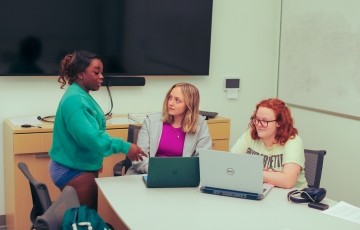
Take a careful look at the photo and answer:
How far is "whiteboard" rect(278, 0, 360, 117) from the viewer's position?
361 cm

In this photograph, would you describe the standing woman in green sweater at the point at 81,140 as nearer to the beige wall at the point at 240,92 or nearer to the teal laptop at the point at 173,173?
the teal laptop at the point at 173,173

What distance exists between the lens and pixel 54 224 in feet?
5.89

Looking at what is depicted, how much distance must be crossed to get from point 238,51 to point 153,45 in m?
0.89

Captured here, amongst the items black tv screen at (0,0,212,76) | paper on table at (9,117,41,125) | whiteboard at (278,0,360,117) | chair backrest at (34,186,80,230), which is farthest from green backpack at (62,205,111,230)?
whiteboard at (278,0,360,117)

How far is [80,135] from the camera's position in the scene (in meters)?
2.47

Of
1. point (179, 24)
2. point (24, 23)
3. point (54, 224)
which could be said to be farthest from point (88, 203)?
point (179, 24)

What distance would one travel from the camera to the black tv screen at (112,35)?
11.3 ft

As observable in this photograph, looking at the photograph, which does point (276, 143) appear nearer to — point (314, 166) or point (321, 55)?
point (314, 166)

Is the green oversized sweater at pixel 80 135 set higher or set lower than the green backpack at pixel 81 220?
higher

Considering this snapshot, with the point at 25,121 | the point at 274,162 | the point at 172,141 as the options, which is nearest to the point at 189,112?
the point at 172,141

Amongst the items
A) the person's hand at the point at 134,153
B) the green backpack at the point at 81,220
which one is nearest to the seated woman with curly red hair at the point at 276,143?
the person's hand at the point at 134,153

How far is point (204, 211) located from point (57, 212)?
2.15 ft

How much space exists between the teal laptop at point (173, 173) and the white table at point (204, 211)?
0.03 m

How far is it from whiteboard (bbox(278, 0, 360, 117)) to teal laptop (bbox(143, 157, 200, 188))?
1.74 m
